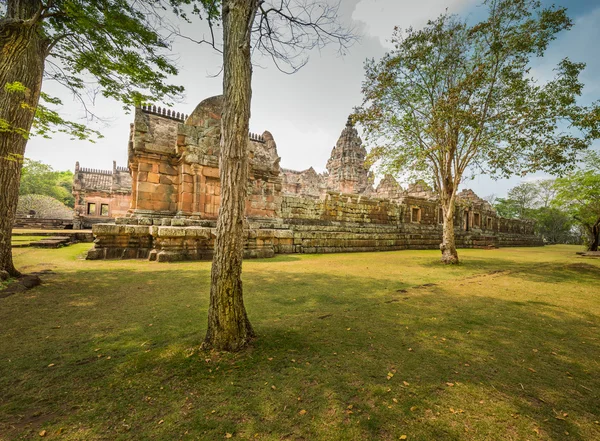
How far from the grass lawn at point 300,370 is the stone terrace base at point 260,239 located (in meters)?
3.41

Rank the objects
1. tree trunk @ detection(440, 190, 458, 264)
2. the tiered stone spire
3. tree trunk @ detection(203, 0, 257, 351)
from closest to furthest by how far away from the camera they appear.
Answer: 1. tree trunk @ detection(203, 0, 257, 351)
2. tree trunk @ detection(440, 190, 458, 264)
3. the tiered stone spire

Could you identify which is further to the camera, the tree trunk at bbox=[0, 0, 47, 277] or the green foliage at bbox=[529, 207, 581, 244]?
the green foliage at bbox=[529, 207, 581, 244]

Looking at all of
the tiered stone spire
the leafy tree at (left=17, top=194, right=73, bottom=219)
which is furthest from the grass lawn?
the leafy tree at (left=17, top=194, right=73, bottom=219)

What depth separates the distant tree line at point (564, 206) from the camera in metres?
15.6

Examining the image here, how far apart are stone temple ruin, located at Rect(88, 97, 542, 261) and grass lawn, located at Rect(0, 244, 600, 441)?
144 inches

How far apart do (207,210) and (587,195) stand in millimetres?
21292

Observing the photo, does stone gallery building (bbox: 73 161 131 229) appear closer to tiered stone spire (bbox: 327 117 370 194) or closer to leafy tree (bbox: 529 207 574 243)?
tiered stone spire (bbox: 327 117 370 194)

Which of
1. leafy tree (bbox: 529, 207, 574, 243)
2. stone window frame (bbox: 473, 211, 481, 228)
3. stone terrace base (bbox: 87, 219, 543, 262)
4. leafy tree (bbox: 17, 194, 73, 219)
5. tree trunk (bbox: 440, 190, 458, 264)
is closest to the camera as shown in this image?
stone terrace base (bbox: 87, 219, 543, 262)

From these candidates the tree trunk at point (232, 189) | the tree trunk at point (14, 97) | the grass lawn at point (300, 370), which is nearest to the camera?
the grass lawn at point (300, 370)

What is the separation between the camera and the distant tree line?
614 inches

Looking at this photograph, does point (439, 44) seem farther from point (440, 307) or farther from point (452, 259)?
point (440, 307)

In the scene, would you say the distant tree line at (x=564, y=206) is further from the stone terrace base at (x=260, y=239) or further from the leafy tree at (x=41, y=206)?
the leafy tree at (x=41, y=206)

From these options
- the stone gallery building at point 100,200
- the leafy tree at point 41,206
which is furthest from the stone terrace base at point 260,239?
the leafy tree at point 41,206

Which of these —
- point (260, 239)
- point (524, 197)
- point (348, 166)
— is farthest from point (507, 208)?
point (260, 239)
